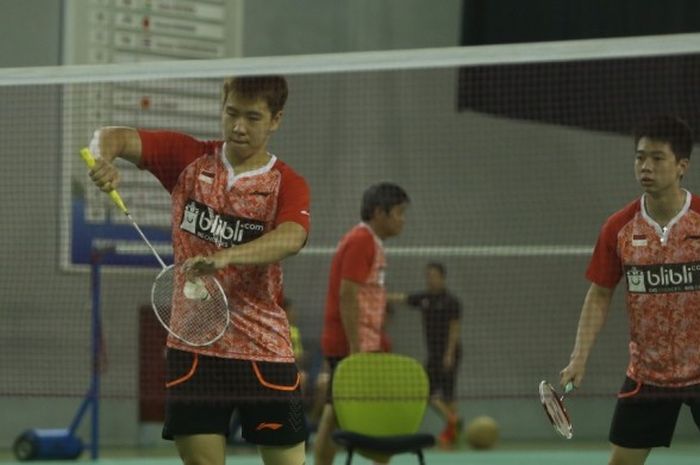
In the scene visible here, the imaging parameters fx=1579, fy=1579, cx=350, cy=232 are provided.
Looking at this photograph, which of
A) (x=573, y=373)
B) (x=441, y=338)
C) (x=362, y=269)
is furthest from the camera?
(x=441, y=338)

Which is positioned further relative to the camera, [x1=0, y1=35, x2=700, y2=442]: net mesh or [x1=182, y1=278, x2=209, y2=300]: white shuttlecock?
[x1=0, y1=35, x2=700, y2=442]: net mesh

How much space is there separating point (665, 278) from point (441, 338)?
7652 mm

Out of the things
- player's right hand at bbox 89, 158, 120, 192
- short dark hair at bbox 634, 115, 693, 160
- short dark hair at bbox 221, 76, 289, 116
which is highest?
short dark hair at bbox 221, 76, 289, 116

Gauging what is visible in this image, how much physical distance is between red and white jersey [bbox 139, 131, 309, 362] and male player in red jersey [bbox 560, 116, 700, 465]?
4.11 feet

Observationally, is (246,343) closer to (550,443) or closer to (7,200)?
(7,200)

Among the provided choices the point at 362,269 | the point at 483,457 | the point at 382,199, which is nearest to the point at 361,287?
the point at 362,269

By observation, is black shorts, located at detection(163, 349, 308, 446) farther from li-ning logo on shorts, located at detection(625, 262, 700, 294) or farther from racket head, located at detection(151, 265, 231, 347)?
li-ning logo on shorts, located at detection(625, 262, 700, 294)

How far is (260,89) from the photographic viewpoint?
15.5ft

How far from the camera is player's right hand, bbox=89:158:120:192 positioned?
4438 mm

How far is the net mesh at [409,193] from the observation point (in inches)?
459

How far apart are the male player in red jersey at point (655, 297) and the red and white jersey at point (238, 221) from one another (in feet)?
4.11

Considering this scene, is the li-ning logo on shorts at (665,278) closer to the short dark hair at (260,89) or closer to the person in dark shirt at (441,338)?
the short dark hair at (260,89)

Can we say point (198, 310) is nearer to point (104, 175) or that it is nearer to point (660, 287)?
point (104, 175)

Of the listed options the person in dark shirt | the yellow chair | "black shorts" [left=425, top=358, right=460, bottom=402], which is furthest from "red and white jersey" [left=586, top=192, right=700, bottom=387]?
"black shorts" [left=425, top=358, right=460, bottom=402]
